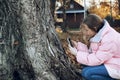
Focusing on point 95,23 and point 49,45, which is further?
point 49,45

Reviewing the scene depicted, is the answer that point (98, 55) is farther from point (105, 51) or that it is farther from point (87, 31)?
point (87, 31)

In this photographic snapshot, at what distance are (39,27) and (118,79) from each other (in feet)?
4.64

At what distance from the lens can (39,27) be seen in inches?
269

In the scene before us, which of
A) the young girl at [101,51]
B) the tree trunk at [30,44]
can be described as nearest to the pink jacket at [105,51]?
the young girl at [101,51]

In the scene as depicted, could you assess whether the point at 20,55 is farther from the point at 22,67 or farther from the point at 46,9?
the point at 46,9

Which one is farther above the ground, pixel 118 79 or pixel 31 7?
pixel 31 7

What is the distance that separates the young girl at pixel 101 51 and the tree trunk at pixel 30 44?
1.83 ft

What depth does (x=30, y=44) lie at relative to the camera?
22.5 feet

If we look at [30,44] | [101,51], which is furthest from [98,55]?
[30,44]

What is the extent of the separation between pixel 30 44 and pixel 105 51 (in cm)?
126

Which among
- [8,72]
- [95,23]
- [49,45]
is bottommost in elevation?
[8,72]

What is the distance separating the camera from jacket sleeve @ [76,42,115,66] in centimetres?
618

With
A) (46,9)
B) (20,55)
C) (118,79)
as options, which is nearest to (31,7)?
(46,9)

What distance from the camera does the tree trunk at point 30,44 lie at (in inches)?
268
